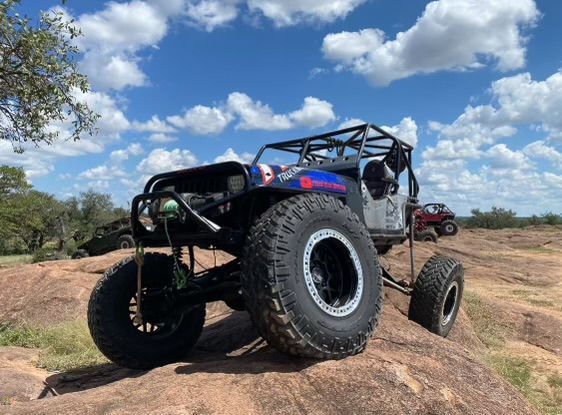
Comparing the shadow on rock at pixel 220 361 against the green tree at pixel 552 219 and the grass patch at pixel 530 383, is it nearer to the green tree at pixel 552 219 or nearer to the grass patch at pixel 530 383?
the grass patch at pixel 530 383

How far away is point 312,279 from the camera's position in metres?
3.70

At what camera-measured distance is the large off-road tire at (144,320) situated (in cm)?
440

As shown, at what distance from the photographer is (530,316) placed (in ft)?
27.3

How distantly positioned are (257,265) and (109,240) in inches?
754

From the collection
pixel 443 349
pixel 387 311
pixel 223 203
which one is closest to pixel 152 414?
pixel 223 203

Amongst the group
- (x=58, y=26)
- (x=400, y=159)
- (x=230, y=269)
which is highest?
(x=58, y=26)

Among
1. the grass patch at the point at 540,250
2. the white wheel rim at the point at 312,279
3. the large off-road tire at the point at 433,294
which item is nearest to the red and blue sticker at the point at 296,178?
the white wheel rim at the point at 312,279

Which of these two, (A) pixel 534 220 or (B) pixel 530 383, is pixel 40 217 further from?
(A) pixel 534 220

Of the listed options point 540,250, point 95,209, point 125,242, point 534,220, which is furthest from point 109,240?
point 534,220

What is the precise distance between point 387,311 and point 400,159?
1880 millimetres

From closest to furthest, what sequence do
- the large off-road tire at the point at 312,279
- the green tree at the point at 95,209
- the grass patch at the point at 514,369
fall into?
the large off-road tire at the point at 312,279 → the grass patch at the point at 514,369 → the green tree at the point at 95,209

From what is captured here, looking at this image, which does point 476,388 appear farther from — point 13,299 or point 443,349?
point 13,299

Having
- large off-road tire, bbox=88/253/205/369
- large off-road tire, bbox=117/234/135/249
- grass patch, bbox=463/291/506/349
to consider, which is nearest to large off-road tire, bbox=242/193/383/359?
large off-road tire, bbox=88/253/205/369

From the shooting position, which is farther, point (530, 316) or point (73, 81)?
point (73, 81)
